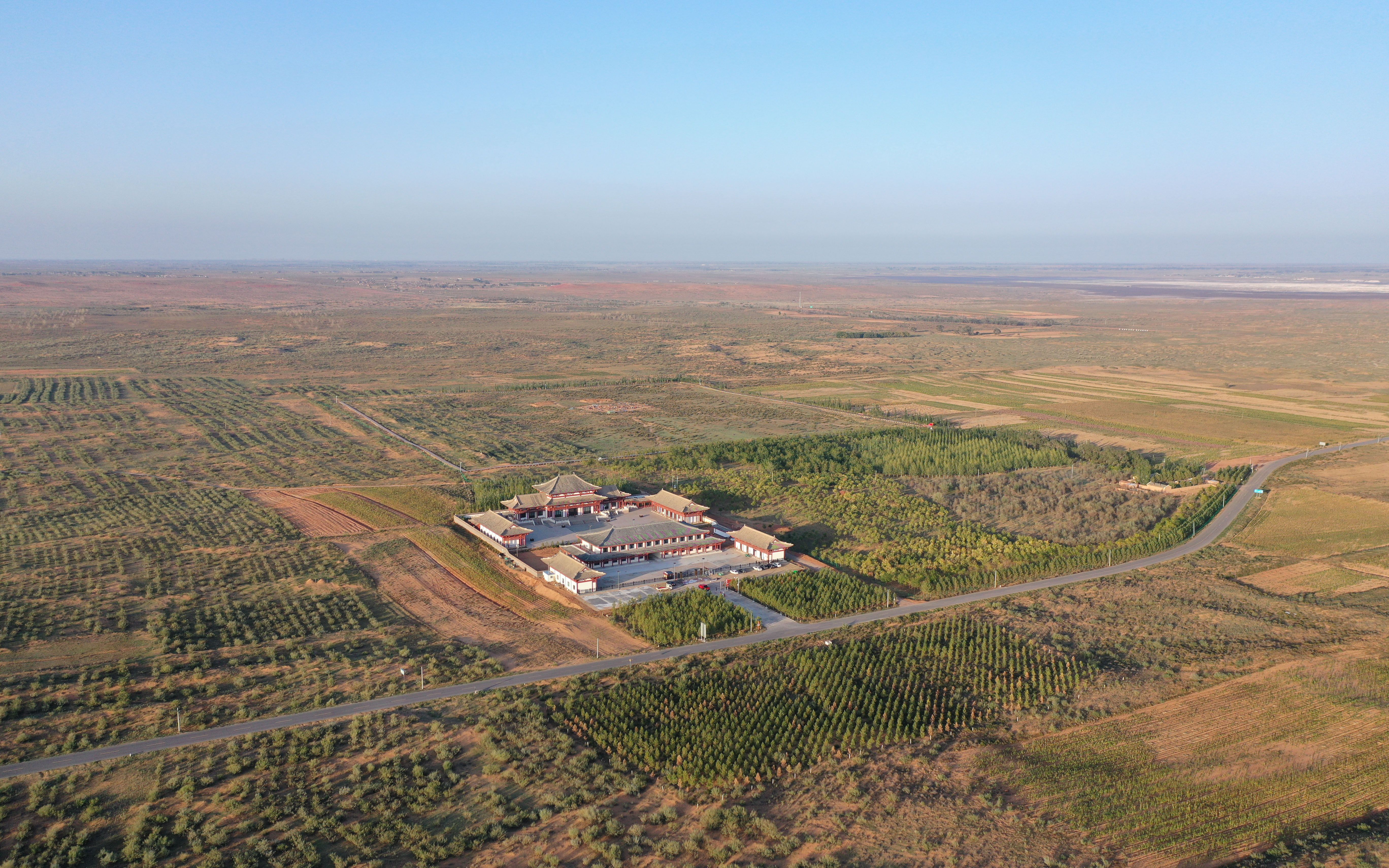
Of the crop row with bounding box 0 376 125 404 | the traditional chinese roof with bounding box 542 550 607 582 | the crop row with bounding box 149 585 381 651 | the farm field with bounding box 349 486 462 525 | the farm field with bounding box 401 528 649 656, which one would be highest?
the crop row with bounding box 0 376 125 404

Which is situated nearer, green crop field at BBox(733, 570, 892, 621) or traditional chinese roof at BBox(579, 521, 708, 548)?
green crop field at BBox(733, 570, 892, 621)

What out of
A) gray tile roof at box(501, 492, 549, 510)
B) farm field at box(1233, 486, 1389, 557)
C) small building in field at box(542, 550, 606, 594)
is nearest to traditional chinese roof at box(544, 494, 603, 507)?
gray tile roof at box(501, 492, 549, 510)

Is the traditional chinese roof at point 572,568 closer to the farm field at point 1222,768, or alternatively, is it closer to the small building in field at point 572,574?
the small building in field at point 572,574

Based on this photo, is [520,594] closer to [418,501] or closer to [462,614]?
[462,614]

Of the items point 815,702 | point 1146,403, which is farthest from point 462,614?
point 1146,403

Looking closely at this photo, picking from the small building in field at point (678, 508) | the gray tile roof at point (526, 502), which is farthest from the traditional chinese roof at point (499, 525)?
the small building in field at point (678, 508)

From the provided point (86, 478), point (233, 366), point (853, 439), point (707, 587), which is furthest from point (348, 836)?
point (233, 366)

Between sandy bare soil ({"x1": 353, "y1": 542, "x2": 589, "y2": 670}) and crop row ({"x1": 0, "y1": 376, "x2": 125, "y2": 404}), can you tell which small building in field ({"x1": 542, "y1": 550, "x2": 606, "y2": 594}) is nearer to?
sandy bare soil ({"x1": 353, "y1": 542, "x2": 589, "y2": 670})
